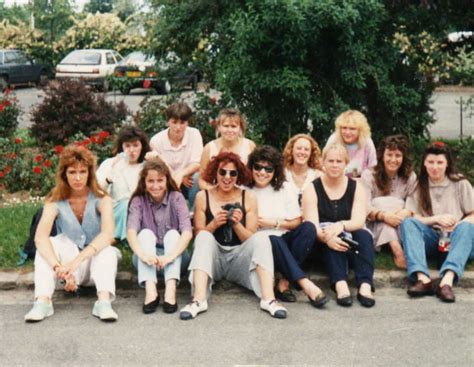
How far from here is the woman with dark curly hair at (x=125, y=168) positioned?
693 cm

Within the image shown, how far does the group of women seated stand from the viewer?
566 cm

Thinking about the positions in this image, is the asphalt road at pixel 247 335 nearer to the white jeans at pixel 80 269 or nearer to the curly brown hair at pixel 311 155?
the white jeans at pixel 80 269

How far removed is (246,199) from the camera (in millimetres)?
6027

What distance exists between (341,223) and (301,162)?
0.90 m

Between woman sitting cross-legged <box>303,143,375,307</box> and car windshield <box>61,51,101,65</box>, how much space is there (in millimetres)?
22908

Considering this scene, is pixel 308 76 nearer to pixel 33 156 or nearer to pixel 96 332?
pixel 33 156

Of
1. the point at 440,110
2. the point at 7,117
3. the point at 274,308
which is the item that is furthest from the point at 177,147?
the point at 440,110

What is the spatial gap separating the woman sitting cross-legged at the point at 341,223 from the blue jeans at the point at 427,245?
37 cm

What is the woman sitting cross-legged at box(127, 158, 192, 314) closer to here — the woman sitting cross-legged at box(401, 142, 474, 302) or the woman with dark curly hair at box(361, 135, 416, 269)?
the woman with dark curly hair at box(361, 135, 416, 269)

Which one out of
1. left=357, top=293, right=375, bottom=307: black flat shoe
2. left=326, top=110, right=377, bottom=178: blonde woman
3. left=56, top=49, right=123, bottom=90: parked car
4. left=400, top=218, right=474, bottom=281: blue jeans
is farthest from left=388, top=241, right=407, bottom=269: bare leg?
left=56, top=49, right=123, bottom=90: parked car

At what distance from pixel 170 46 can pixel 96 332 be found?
6084 mm

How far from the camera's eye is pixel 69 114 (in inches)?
438

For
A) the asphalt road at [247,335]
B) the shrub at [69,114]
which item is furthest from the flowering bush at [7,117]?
the asphalt road at [247,335]

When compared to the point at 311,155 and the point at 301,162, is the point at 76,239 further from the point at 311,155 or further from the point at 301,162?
the point at 311,155
